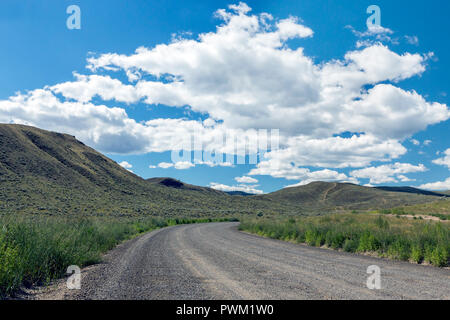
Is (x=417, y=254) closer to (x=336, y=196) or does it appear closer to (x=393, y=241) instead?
(x=393, y=241)

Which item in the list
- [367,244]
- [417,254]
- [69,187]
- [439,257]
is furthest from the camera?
[69,187]

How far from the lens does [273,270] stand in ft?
31.9

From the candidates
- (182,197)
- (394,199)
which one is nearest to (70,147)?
(182,197)

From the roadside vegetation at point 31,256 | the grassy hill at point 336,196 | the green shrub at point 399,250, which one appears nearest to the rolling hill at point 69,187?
the roadside vegetation at point 31,256

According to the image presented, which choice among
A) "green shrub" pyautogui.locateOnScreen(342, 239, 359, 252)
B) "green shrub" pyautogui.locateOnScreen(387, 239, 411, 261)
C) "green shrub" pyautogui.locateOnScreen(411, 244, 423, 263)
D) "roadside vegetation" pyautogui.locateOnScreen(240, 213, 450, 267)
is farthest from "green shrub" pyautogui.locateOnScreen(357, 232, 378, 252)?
"green shrub" pyautogui.locateOnScreen(411, 244, 423, 263)

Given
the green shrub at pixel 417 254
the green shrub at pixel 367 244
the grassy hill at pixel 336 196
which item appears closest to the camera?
the green shrub at pixel 417 254

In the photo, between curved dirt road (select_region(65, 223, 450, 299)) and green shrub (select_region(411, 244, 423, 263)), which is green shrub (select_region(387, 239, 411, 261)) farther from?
curved dirt road (select_region(65, 223, 450, 299))

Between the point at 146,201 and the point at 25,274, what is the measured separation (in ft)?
226

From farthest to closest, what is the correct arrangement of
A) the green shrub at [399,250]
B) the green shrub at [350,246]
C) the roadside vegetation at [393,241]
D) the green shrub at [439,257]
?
the green shrub at [350,246] < the green shrub at [399,250] < the roadside vegetation at [393,241] < the green shrub at [439,257]

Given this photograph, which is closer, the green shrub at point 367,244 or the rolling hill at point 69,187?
the green shrub at point 367,244

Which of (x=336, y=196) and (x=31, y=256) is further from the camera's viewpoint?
(x=336, y=196)

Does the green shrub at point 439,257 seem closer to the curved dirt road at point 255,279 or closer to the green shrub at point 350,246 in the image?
the curved dirt road at point 255,279

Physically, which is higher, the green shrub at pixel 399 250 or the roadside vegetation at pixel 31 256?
the roadside vegetation at pixel 31 256

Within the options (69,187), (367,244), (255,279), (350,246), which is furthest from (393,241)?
(69,187)
